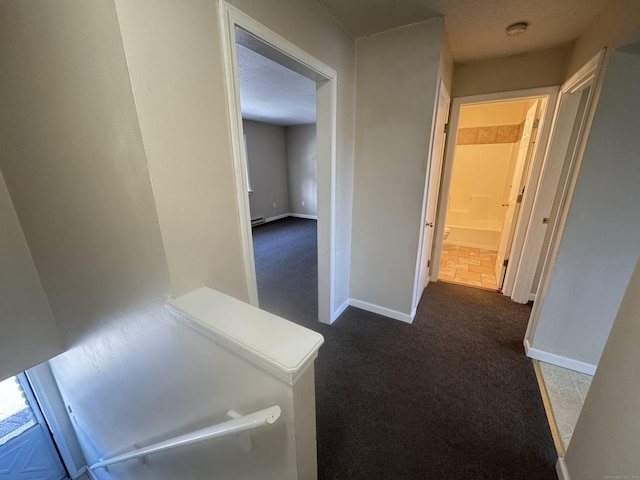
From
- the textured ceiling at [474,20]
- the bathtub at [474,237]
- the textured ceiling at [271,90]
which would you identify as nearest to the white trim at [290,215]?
Result: the textured ceiling at [271,90]

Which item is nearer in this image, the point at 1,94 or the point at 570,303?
the point at 1,94

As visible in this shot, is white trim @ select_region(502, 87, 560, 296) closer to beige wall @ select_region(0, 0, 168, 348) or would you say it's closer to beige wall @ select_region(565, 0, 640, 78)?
beige wall @ select_region(565, 0, 640, 78)

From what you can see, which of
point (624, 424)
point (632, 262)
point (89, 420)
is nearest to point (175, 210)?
point (624, 424)

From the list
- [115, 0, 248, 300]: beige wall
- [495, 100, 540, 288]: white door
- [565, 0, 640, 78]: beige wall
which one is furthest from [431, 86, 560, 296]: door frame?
[115, 0, 248, 300]: beige wall

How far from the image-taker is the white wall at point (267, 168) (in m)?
5.95

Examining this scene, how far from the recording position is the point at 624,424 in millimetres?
824

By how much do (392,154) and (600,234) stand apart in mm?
1440

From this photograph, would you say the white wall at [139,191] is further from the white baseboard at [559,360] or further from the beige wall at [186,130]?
the white baseboard at [559,360]

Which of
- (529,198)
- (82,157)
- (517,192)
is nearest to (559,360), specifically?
(529,198)

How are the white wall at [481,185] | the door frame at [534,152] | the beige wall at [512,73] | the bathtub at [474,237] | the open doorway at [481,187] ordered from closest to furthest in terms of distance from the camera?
the beige wall at [512,73], the door frame at [534,152], the open doorway at [481,187], the white wall at [481,185], the bathtub at [474,237]

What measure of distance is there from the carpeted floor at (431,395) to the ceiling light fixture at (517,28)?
2.36m

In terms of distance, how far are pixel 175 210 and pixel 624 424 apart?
5.61 ft

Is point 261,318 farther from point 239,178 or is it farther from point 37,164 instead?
point 37,164

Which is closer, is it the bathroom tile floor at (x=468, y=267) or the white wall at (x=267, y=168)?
the bathroom tile floor at (x=468, y=267)
